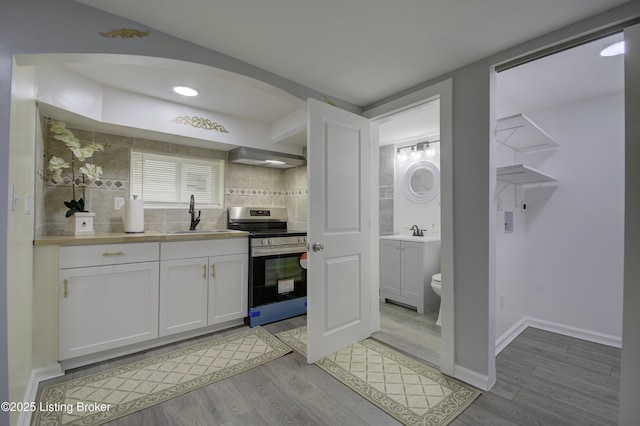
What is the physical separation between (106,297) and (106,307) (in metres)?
0.08

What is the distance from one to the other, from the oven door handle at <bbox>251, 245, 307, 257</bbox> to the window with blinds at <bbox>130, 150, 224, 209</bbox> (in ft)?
2.95

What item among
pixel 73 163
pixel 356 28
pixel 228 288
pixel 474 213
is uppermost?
pixel 356 28

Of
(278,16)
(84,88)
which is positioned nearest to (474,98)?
(278,16)

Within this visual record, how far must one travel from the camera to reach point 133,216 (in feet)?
8.70

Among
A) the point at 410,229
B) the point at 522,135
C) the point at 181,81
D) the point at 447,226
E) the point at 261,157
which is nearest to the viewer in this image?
the point at 447,226

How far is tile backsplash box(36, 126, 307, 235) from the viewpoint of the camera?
2457 millimetres

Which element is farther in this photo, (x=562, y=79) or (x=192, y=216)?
(x=192, y=216)

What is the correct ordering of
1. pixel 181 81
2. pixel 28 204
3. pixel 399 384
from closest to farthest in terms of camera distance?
pixel 28 204 < pixel 399 384 < pixel 181 81

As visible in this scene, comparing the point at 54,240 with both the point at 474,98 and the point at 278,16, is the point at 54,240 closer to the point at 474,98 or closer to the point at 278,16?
the point at 278,16

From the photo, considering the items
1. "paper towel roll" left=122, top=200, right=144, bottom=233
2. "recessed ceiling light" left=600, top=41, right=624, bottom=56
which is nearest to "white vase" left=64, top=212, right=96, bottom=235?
"paper towel roll" left=122, top=200, right=144, bottom=233

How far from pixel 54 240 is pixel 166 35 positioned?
1.61 metres

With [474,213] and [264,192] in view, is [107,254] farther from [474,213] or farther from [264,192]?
[474,213]

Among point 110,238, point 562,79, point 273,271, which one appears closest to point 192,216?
point 110,238

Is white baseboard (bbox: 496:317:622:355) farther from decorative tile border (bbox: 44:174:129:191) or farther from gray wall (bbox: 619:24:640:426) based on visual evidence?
decorative tile border (bbox: 44:174:129:191)
